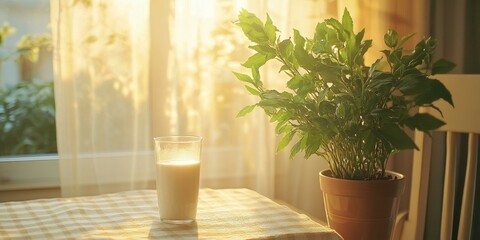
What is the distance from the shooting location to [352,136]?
99 centimetres

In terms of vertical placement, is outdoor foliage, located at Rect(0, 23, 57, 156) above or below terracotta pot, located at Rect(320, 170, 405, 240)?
above

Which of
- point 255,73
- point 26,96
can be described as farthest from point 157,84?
point 255,73

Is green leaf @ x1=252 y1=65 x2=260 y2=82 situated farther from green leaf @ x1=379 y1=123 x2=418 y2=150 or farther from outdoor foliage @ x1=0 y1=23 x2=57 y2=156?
outdoor foliage @ x1=0 y1=23 x2=57 y2=156

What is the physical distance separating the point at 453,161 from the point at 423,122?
0.48 m

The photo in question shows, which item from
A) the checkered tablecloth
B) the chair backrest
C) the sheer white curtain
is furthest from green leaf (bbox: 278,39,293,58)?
the sheer white curtain

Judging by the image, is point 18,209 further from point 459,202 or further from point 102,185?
point 459,202

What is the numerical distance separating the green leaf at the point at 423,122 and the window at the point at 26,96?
1102mm

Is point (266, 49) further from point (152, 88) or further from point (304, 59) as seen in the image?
point (152, 88)

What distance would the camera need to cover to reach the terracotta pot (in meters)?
1.01

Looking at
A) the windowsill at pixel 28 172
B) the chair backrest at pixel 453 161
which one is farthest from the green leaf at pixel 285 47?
the windowsill at pixel 28 172

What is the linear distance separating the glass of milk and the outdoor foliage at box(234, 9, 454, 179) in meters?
0.17

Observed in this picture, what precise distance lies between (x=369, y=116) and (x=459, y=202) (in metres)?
1.18

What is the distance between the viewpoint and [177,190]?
1.04 m

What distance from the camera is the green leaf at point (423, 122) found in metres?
0.90
